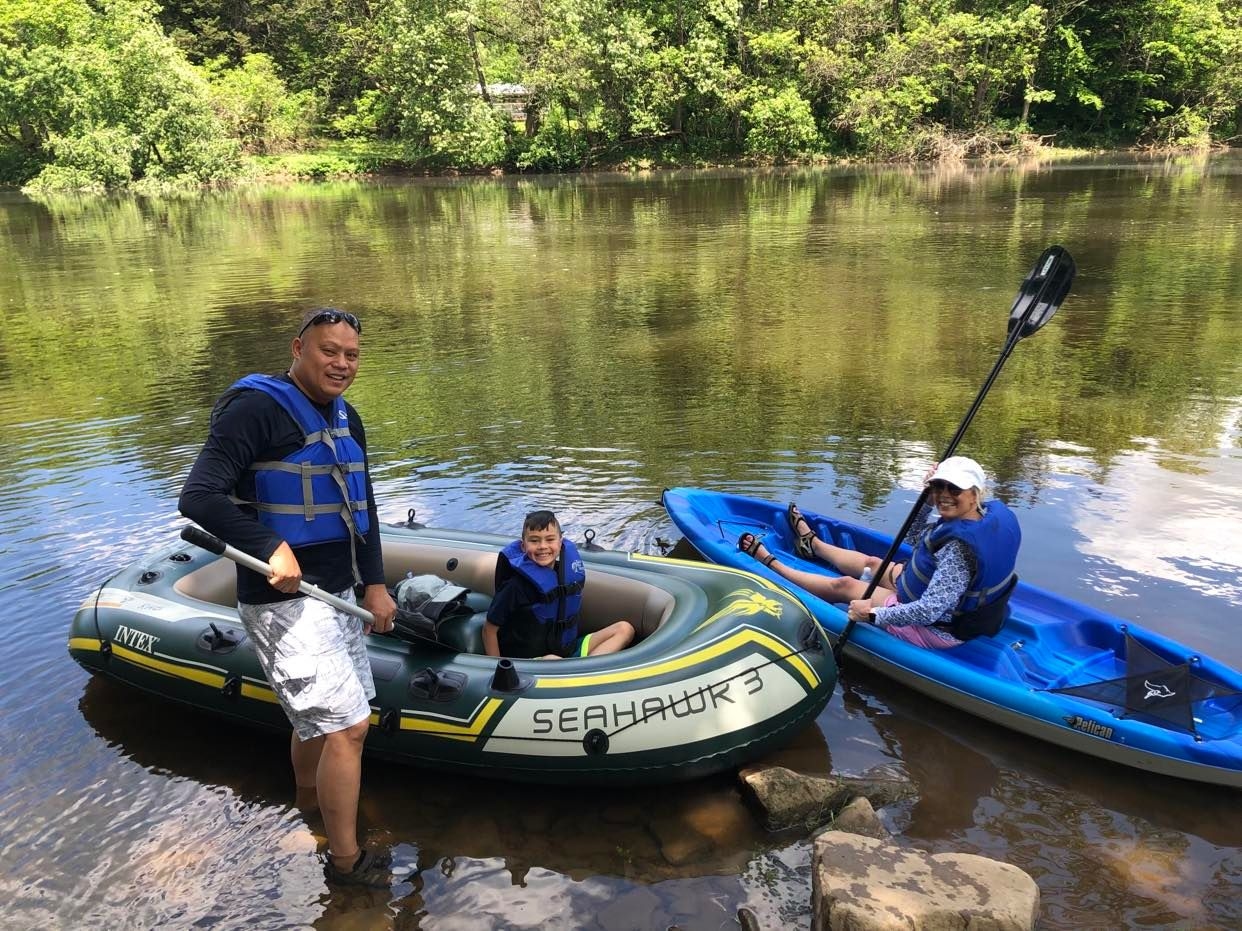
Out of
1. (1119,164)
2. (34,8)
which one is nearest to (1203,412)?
(1119,164)

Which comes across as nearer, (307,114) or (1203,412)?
(1203,412)

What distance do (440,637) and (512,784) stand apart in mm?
778

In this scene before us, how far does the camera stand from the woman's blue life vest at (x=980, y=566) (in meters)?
3.79

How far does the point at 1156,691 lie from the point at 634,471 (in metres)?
3.92

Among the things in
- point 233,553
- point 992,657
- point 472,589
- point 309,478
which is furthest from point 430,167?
point 233,553

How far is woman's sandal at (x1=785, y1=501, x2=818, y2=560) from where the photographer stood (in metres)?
5.10

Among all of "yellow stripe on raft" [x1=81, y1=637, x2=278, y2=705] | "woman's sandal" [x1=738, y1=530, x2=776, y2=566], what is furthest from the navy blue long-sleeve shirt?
"woman's sandal" [x1=738, y1=530, x2=776, y2=566]

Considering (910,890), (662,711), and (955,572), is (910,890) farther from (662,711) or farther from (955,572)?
(955,572)

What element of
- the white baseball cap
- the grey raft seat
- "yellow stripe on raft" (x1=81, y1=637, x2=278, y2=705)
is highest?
the white baseball cap

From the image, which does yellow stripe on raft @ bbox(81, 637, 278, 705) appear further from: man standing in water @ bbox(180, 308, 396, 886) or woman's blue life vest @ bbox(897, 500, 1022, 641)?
woman's blue life vest @ bbox(897, 500, 1022, 641)

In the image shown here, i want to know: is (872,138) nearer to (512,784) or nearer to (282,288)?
(282,288)

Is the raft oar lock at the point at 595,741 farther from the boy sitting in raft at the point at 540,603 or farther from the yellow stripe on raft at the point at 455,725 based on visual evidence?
the boy sitting in raft at the point at 540,603

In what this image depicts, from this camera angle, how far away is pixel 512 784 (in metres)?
3.60

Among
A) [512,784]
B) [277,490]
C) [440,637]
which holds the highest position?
[277,490]
